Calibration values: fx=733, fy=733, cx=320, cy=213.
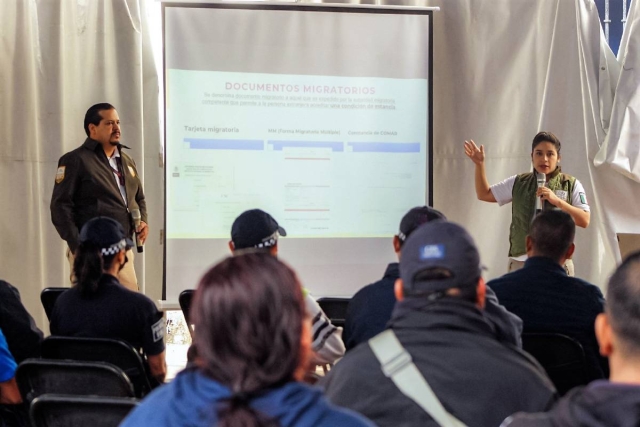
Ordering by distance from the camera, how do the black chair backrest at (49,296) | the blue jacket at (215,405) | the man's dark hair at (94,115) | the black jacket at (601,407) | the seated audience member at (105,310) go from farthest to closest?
the man's dark hair at (94,115) → the black chair backrest at (49,296) → the seated audience member at (105,310) → the black jacket at (601,407) → the blue jacket at (215,405)

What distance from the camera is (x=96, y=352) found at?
240cm

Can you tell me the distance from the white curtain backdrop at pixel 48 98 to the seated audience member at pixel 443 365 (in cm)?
374

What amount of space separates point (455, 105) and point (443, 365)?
4216 mm

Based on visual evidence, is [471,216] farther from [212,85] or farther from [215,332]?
[215,332]

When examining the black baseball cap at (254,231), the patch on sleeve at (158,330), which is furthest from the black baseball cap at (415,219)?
the patch on sleeve at (158,330)

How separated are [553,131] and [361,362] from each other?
172 inches

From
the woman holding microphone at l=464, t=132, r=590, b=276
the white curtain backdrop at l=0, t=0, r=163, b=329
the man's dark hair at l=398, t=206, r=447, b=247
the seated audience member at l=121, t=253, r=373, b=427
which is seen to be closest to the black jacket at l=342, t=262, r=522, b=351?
the man's dark hair at l=398, t=206, r=447, b=247

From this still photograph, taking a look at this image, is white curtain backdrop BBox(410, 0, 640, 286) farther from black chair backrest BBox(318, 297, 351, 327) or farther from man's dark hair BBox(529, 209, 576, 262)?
man's dark hair BBox(529, 209, 576, 262)

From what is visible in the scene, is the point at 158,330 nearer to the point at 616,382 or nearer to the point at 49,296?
the point at 49,296

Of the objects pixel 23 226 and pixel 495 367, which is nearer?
pixel 495 367

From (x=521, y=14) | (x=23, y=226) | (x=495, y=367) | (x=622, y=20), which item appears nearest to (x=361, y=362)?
(x=495, y=367)

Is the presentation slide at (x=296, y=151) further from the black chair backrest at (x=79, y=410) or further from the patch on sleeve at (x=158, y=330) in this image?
the black chair backrest at (x=79, y=410)

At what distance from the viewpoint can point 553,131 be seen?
18.0 feet

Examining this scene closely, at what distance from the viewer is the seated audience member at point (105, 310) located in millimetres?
2551
